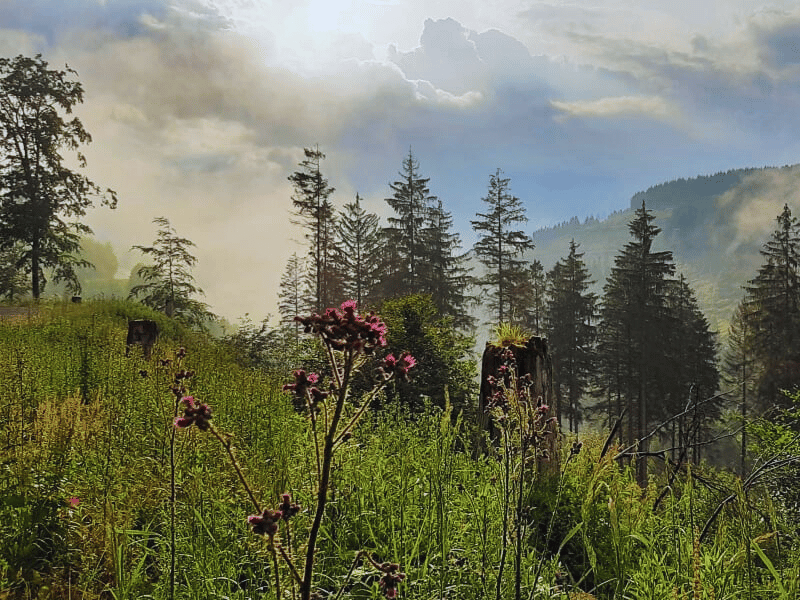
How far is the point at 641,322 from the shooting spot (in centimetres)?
3362

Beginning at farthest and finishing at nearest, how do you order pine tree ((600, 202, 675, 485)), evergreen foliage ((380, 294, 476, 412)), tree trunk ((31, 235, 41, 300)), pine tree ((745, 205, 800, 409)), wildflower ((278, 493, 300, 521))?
pine tree ((600, 202, 675, 485)), pine tree ((745, 205, 800, 409)), tree trunk ((31, 235, 41, 300)), evergreen foliage ((380, 294, 476, 412)), wildflower ((278, 493, 300, 521))

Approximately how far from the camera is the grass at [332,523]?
277 cm

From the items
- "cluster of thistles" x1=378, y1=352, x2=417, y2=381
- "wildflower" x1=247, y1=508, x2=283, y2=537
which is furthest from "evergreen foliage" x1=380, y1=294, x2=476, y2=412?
"wildflower" x1=247, y1=508, x2=283, y2=537

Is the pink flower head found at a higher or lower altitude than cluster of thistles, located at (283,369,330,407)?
higher

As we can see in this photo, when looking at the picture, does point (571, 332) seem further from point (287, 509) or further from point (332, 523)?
point (287, 509)

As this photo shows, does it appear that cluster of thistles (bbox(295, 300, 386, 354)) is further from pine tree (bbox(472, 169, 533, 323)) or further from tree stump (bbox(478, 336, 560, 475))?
pine tree (bbox(472, 169, 533, 323))

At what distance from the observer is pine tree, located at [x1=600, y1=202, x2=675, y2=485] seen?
109ft

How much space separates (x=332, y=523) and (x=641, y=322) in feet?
111

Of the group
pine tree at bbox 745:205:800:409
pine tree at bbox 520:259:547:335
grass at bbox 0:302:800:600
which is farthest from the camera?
pine tree at bbox 520:259:547:335

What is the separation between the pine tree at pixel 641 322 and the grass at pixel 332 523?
3006 cm

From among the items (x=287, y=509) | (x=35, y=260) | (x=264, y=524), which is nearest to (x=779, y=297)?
(x=287, y=509)

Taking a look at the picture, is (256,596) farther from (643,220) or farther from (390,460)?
(643,220)

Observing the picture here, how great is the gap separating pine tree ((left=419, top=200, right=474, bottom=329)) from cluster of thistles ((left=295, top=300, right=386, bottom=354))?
35.5 meters

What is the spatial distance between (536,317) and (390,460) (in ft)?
138
